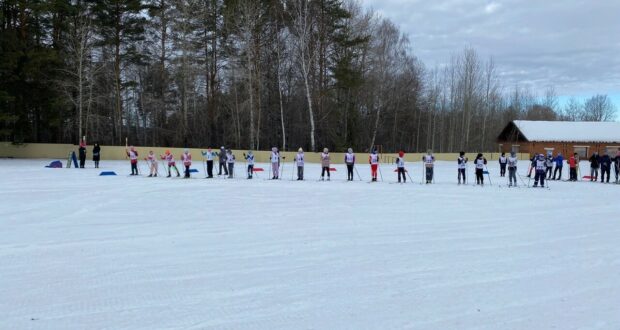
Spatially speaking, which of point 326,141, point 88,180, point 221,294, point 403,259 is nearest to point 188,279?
point 221,294

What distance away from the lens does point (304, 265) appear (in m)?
6.54

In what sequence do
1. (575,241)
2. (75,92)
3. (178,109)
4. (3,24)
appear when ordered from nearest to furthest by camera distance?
(575,241) → (3,24) → (75,92) → (178,109)

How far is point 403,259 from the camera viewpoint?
22.9 ft

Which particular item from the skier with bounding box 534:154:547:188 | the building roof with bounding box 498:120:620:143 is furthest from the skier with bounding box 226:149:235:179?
the building roof with bounding box 498:120:620:143

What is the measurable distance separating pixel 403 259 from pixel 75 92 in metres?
34.8

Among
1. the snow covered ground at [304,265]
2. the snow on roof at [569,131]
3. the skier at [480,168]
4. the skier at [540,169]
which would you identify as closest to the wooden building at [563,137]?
the snow on roof at [569,131]

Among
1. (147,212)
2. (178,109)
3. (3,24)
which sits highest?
(3,24)

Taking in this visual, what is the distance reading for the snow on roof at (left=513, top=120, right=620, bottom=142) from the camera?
53844 millimetres

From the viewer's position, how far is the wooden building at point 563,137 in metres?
53.5

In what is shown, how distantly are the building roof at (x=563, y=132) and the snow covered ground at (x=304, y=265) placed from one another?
45535 millimetres

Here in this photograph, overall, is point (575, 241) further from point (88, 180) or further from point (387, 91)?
point (387, 91)

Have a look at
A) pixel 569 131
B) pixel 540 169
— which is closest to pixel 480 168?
pixel 540 169

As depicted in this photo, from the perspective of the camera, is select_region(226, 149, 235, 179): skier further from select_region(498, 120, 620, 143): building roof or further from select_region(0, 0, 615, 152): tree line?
select_region(498, 120, 620, 143): building roof

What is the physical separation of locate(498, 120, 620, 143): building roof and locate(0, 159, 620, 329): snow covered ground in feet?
149
